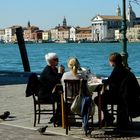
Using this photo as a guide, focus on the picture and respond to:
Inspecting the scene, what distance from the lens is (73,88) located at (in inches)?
362

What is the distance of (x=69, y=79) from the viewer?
923 centimetres

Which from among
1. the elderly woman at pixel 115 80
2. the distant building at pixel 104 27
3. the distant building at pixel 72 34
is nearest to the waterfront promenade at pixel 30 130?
the elderly woman at pixel 115 80

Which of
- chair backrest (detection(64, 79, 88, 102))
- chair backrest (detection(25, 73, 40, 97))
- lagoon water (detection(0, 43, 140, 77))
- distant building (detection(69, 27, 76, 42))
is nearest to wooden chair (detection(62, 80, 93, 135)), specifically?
chair backrest (detection(64, 79, 88, 102))

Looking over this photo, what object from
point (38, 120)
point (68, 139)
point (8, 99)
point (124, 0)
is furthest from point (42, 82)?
point (124, 0)

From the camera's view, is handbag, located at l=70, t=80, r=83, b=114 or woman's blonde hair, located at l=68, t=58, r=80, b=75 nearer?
handbag, located at l=70, t=80, r=83, b=114

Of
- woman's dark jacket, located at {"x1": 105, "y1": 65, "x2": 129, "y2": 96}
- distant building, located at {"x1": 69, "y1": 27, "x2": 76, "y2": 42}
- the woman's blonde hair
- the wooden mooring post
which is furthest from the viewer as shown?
distant building, located at {"x1": 69, "y1": 27, "x2": 76, "y2": 42}

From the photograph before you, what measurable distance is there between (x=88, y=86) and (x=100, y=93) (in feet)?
0.86

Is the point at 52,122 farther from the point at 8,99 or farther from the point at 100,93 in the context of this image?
the point at 8,99

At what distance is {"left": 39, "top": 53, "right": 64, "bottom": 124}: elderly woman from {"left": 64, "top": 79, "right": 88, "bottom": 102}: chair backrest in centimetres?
61

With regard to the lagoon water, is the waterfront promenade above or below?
above

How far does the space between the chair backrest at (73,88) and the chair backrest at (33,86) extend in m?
0.86

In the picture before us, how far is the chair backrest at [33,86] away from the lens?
32.4ft

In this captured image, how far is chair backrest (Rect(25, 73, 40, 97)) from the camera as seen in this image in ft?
32.4

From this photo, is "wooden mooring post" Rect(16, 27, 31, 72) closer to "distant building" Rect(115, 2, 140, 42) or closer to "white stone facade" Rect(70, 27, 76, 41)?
"distant building" Rect(115, 2, 140, 42)
